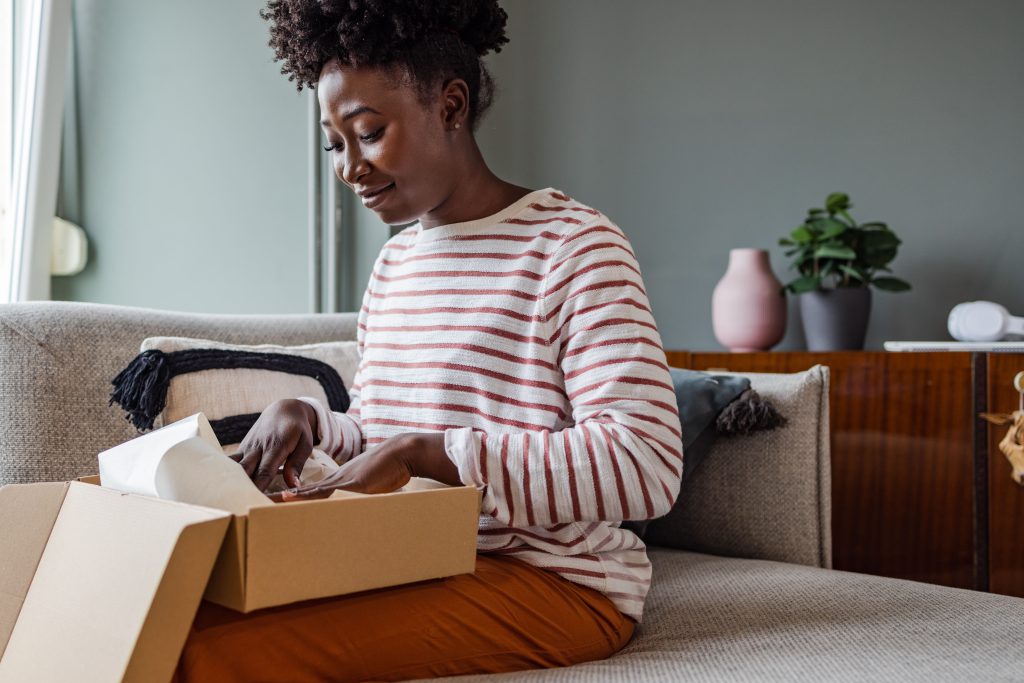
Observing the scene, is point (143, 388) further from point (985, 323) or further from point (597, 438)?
point (985, 323)

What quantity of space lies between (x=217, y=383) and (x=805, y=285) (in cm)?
141

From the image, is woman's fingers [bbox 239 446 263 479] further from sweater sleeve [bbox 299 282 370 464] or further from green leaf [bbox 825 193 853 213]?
green leaf [bbox 825 193 853 213]

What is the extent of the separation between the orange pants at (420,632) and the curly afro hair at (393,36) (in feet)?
1.93

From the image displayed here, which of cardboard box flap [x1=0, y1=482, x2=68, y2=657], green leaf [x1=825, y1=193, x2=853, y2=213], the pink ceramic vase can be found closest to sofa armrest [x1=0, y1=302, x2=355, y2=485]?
cardboard box flap [x1=0, y1=482, x2=68, y2=657]

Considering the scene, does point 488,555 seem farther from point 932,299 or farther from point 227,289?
point 932,299

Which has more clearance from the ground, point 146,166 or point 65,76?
point 65,76

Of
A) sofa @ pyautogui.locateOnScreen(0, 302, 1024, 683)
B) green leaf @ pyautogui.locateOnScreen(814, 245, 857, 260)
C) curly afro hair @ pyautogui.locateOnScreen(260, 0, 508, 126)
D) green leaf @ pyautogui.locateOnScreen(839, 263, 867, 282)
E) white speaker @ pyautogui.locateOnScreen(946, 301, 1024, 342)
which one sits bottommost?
sofa @ pyautogui.locateOnScreen(0, 302, 1024, 683)

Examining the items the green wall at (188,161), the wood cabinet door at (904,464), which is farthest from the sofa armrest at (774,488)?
the green wall at (188,161)

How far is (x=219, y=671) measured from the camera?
0.81 metres

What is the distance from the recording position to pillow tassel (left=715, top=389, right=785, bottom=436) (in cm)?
160

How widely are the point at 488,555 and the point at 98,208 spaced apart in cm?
160

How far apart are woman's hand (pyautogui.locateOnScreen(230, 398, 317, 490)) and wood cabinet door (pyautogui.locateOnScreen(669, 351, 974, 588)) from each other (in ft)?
4.20

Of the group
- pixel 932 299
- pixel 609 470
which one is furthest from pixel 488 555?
pixel 932 299

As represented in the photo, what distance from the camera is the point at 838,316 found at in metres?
2.21
